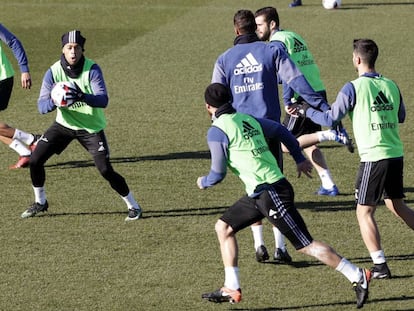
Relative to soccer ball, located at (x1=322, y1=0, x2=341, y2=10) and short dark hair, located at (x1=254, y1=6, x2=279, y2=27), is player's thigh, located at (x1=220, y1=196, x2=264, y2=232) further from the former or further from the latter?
soccer ball, located at (x1=322, y1=0, x2=341, y2=10)

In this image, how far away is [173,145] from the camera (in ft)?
55.2

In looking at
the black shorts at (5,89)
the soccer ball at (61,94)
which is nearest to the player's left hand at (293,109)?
the soccer ball at (61,94)

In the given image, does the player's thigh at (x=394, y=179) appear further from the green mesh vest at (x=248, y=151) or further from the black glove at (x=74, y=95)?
the black glove at (x=74, y=95)

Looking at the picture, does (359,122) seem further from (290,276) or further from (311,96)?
(290,276)

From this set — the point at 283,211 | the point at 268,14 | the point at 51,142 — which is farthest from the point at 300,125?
the point at 283,211

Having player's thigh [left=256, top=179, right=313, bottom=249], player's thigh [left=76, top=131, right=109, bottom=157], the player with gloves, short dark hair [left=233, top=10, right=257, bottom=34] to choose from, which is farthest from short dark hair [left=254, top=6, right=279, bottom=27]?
player's thigh [left=256, top=179, right=313, bottom=249]

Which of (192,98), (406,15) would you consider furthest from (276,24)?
(406,15)

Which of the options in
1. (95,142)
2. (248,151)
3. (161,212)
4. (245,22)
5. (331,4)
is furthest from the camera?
(331,4)

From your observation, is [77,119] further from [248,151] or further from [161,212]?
[248,151]

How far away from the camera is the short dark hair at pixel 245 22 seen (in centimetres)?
1132

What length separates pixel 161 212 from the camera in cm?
1355

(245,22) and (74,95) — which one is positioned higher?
(245,22)

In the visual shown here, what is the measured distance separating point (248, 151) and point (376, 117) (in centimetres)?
157

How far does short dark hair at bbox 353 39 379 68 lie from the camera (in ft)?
34.8
